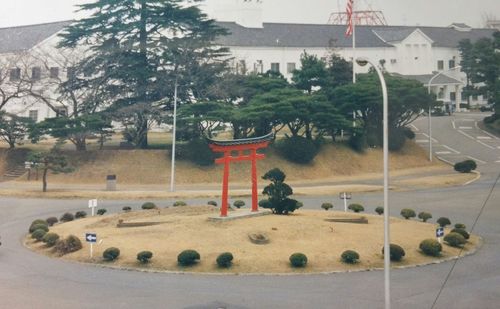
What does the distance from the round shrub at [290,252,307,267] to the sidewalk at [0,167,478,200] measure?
23.4 m

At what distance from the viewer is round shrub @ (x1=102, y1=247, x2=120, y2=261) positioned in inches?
973

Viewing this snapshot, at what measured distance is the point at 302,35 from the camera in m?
104

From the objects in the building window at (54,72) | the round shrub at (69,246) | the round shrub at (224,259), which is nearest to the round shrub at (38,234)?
the round shrub at (69,246)

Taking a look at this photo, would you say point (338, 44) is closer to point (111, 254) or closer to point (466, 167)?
point (466, 167)

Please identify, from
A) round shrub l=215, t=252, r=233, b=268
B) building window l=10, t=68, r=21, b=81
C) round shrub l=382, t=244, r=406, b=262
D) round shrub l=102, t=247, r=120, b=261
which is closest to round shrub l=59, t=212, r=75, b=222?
round shrub l=102, t=247, r=120, b=261

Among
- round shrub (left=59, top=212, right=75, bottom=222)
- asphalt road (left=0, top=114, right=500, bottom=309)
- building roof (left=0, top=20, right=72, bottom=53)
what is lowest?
asphalt road (left=0, top=114, right=500, bottom=309)

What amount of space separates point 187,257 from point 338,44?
86.6m

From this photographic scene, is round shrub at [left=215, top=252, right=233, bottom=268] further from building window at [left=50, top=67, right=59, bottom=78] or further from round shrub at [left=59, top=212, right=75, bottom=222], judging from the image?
building window at [left=50, top=67, right=59, bottom=78]

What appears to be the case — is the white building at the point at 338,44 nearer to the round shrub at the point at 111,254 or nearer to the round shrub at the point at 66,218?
the round shrub at the point at 66,218

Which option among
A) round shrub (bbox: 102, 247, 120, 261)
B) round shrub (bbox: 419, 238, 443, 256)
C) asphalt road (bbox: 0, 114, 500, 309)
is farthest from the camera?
round shrub (bbox: 419, 238, 443, 256)

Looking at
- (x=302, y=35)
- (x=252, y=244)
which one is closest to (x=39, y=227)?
(x=252, y=244)

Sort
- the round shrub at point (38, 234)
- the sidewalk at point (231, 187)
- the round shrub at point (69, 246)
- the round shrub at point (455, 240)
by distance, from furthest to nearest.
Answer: the sidewalk at point (231, 187) → the round shrub at point (38, 234) → the round shrub at point (455, 240) → the round shrub at point (69, 246)

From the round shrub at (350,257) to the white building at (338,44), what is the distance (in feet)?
187

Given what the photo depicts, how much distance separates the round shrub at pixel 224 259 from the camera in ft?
77.2
